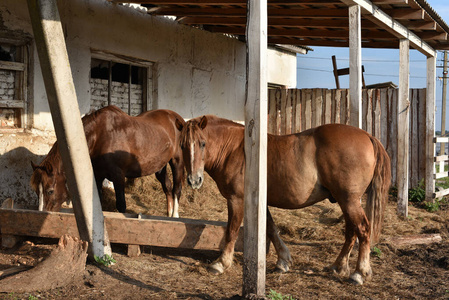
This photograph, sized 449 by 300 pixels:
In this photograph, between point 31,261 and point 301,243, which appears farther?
point 301,243

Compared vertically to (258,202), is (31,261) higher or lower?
lower

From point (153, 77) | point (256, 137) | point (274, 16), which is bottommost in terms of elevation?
point (256, 137)

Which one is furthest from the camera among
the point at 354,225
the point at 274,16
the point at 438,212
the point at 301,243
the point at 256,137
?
the point at 438,212

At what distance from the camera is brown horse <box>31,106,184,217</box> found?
5723 mm

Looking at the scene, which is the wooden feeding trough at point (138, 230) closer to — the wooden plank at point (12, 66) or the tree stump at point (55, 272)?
the tree stump at point (55, 272)

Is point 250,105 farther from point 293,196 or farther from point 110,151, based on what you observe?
point 110,151

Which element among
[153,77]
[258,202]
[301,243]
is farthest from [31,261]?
[153,77]

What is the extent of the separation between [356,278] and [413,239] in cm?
220

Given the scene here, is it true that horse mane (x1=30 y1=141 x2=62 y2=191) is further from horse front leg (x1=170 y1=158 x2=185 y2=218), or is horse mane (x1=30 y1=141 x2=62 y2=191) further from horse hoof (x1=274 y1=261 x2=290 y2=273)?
horse hoof (x1=274 y1=261 x2=290 y2=273)

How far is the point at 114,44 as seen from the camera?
854 cm

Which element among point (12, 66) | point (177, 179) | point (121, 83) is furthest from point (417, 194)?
point (12, 66)

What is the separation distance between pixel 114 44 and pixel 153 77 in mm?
1217

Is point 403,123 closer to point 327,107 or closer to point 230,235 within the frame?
point 327,107

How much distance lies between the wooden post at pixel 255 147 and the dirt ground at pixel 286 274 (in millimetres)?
382
